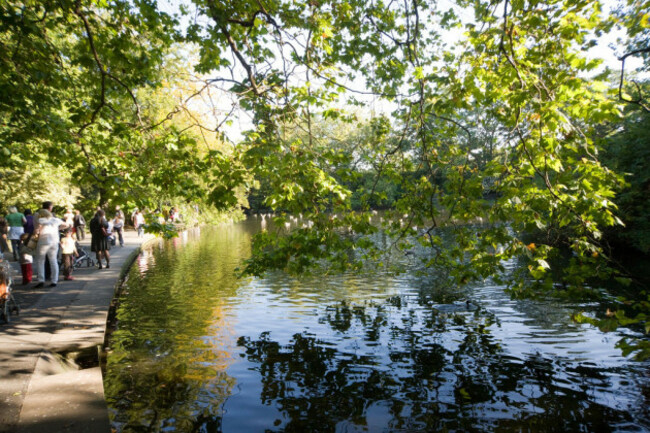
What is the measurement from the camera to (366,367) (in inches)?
276

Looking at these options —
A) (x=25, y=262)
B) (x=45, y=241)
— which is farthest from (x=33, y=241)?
(x=25, y=262)

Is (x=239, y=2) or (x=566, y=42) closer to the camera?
(x=566, y=42)

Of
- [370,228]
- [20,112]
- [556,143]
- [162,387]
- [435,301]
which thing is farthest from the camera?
[435,301]

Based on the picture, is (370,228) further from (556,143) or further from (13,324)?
(13,324)

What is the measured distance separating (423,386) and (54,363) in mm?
5161

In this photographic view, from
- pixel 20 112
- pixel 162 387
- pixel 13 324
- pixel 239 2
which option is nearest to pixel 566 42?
pixel 239 2

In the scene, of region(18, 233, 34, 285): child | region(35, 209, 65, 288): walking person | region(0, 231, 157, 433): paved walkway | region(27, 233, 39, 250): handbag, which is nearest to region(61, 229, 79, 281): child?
region(18, 233, 34, 285): child

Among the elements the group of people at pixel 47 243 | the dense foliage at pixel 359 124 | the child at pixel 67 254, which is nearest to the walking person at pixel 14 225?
the group of people at pixel 47 243

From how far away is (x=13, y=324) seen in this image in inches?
274

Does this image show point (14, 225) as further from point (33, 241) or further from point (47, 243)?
point (47, 243)

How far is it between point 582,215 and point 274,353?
A: 5.48 metres

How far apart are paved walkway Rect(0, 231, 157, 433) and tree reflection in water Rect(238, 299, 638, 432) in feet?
7.33

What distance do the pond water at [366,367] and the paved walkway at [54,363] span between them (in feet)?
2.25

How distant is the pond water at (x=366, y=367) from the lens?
541 centimetres
